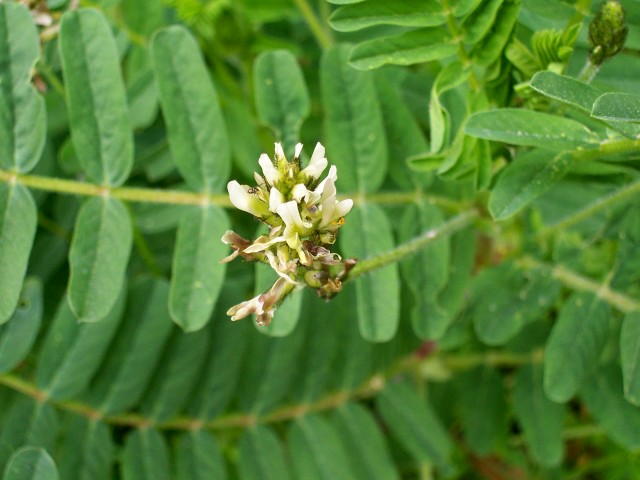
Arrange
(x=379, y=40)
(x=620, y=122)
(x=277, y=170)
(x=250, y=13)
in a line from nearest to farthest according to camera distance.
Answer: (x=277, y=170) → (x=620, y=122) → (x=379, y=40) → (x=250, y=13)

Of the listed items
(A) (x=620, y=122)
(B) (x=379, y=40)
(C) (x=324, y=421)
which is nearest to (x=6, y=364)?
(C) (x=324, y=421)

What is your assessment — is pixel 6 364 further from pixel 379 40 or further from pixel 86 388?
pixel 379 40

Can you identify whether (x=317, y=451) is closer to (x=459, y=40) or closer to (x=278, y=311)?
(x=278, y=311)

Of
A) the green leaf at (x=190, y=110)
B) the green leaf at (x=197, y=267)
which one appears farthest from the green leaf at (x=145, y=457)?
the green leaf at (x=190, y=110)

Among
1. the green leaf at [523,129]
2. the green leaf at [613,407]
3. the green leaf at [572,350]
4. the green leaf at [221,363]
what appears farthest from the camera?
the green leaf at [221,363]

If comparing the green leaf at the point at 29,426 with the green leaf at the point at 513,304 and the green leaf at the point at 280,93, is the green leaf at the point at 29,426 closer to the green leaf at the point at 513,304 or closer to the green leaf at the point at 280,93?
the green leaf at the point at 280,93
